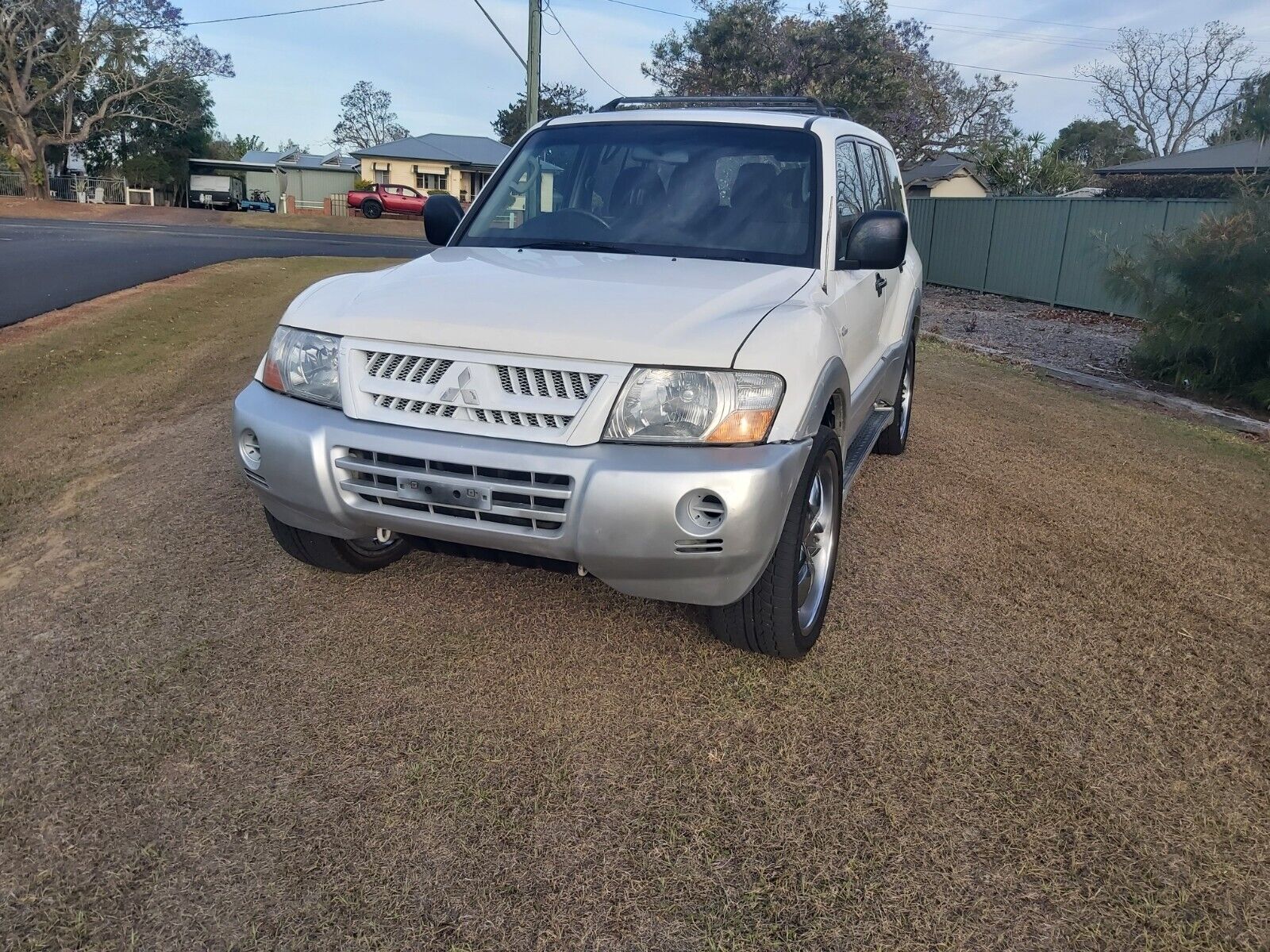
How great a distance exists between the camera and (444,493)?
2824mm

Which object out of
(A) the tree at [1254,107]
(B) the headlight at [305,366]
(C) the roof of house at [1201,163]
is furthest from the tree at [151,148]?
(B) the headlight at [305,366]

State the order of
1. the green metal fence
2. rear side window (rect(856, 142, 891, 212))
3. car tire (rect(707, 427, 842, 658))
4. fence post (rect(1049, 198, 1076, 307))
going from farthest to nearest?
fence post (rect(1049, 198, 1076, 307)) < the green metal fence < rear side window (rect(856, 142, 891, 212)) < car tire (rect(707, 427, 842, 658))

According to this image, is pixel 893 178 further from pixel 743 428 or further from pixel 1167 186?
pixel 1167 186

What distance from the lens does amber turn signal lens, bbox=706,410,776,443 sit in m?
2.77

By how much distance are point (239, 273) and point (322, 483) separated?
1468 centimetres

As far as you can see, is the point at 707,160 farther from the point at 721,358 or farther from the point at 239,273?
the point at 239,273

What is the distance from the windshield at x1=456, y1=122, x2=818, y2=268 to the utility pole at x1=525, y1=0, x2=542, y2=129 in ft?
52.8

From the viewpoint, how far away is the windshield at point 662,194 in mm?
3814

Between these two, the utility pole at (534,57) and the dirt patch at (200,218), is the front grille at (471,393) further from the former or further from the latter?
the dirt patch at (200,218)

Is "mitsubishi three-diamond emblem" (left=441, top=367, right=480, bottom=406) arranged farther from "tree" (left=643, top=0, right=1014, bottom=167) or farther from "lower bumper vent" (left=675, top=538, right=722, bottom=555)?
"tree" (left=643, top=0, right=1014, bottom=167)

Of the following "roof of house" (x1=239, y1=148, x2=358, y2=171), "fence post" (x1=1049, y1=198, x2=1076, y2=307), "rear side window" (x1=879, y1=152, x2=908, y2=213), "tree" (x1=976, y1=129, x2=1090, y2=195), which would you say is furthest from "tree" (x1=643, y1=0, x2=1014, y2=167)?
"roof of house" (x1=239, y1=148, x2=358, y2=171)

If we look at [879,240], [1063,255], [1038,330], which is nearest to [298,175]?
[1063,255]

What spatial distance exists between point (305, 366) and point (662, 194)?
171cm

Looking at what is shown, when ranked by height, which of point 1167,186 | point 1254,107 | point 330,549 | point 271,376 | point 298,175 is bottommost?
point 330,549
